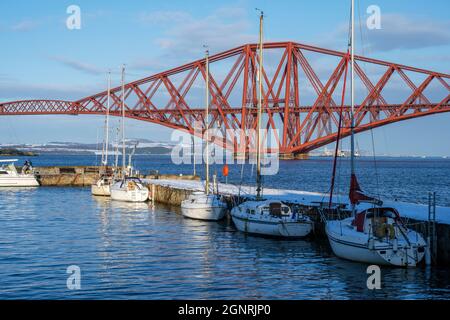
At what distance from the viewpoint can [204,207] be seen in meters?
32.6

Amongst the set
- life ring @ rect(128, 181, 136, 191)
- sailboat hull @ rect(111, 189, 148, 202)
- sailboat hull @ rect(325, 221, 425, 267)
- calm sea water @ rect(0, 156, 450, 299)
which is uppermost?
life ring @ rect(128, 181, 136, 191)

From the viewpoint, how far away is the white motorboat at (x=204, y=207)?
32344 mm

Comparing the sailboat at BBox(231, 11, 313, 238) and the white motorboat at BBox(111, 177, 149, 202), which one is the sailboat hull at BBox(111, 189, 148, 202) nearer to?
the white motorboat at BBox(111, 177, 149, 202)

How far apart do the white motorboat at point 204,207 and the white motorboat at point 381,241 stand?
12041mm

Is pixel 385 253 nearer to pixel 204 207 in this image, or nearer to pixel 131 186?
pixel 204 207

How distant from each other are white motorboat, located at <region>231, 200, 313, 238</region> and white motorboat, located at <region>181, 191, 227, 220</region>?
4.34 meters

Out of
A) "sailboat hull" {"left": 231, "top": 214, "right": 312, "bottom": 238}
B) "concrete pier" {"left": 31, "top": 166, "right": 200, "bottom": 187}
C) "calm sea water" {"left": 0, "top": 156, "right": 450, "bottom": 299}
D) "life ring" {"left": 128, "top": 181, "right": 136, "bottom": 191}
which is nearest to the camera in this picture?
"calm sea water" {"left": 0, "top": 156, "right": 450, "bottom": 299}

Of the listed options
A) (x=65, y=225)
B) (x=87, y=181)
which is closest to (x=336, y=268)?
(x=65, y=225)

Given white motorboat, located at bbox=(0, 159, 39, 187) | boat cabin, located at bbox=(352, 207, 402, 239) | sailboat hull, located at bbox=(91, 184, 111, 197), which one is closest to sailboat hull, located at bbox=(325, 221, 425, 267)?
boat cabin, located at bbox=(352, 207, 402, 239)

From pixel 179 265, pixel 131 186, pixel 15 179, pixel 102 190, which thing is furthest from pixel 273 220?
pixel 15 179

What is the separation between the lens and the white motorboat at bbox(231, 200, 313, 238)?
25594 millimetres

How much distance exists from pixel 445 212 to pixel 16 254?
16350 mm

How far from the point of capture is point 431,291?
16969mm

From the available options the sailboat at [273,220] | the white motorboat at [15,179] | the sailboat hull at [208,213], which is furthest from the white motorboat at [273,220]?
the white motorboat at [15,179]
